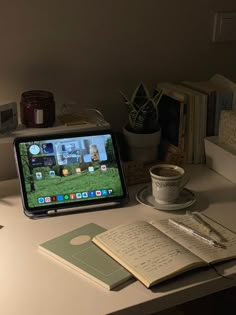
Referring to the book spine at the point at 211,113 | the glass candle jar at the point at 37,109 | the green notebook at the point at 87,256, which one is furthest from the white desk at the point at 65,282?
the book spine at the point at 211,113

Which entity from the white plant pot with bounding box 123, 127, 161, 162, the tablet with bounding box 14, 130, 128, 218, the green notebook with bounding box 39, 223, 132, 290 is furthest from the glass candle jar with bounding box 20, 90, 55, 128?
the green notebook with bounding box 39, 223, 132, 290

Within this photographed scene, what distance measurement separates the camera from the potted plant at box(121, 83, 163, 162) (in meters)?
1.39

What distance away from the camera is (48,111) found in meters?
1.31

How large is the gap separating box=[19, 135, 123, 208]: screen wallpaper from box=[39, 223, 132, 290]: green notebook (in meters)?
0.13

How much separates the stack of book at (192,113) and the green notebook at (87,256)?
1.50 ft

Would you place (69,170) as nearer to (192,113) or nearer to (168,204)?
(168,204)

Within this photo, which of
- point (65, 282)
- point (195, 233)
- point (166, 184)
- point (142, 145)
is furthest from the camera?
point (142, 145)

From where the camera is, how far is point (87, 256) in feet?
3.32

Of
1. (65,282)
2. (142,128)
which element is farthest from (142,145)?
(65,282)

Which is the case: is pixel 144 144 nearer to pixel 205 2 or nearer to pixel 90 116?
pixel 90 116

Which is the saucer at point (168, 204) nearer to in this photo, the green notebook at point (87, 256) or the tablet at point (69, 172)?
the tablet at point (69, 172)

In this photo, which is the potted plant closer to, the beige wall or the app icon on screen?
the beige wall

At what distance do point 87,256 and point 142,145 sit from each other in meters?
0.46

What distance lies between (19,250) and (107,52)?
2.18 ft
